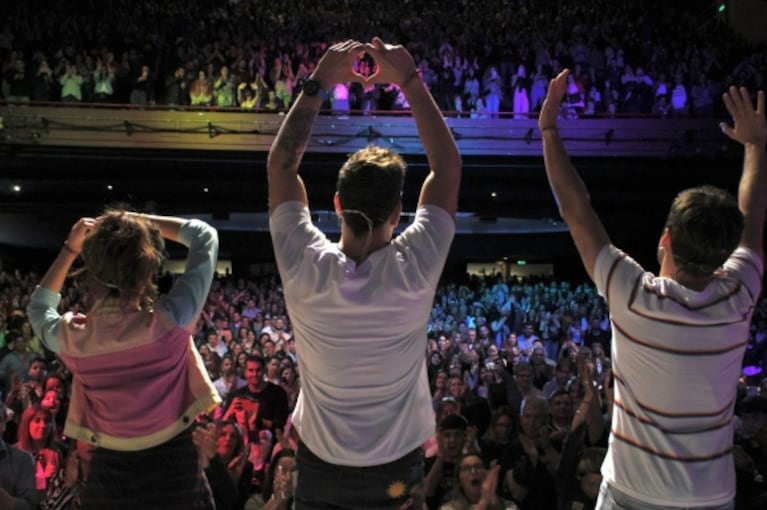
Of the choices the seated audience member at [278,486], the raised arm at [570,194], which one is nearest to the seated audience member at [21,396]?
Result: the seated audience member at [278,486]

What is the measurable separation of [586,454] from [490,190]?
9796 millimetres

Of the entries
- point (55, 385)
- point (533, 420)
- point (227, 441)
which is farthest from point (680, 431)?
point (55, 385)

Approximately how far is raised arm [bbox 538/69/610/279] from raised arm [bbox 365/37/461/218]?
216 millimetres

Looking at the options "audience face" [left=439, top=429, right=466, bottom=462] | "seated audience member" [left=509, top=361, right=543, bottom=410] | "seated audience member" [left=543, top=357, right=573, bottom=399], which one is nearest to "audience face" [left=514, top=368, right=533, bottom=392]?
"seated audience member" [left=509, top=361, right=543, bottom=410]

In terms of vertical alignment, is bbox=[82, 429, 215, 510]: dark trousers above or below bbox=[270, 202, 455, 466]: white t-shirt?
below

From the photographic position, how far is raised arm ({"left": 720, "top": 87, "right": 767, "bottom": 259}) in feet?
4.93

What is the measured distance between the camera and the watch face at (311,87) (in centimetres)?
136

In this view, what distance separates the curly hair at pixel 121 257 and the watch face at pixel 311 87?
1.47 ft

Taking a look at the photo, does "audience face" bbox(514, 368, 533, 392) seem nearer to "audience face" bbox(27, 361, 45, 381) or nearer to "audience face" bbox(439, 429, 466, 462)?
"audience face" bbox(439, 429, 466, 462)

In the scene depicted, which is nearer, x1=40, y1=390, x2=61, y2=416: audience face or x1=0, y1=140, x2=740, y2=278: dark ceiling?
x1=40, y1=390, x2=61, y2=416: audience face

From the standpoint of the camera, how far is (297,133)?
4.45 feet

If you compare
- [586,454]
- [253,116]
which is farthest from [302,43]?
[586,454]

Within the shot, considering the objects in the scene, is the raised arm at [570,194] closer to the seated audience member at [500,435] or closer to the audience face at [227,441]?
the seated audience member at [500,435]

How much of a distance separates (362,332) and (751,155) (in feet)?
3.42
